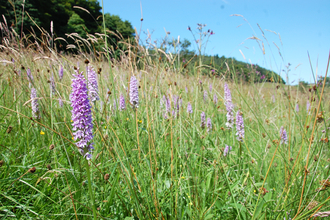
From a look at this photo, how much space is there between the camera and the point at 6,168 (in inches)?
54.8

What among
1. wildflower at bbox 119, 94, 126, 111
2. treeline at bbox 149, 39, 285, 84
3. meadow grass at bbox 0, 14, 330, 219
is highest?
treeline at bbox 149, 39, 285, 84

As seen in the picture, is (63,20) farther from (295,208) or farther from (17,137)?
(295,208)

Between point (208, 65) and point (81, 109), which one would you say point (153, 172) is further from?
point (208, 65)

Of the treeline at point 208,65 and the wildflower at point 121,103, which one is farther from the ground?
the treeline at point 208,65

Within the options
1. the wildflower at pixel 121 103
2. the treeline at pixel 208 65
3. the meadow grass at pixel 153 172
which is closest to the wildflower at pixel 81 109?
the meadow grass at pixel 153 172

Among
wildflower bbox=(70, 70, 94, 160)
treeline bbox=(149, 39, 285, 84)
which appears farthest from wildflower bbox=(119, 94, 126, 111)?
wildflower bbox=(70, 70, 94, 160)

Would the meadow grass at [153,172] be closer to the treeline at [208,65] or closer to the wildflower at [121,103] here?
the treeline at [208,65]

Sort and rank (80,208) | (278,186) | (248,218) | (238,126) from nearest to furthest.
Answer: (248,218), (80,208), (278,186), (238,126)

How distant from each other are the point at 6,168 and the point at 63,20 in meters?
32.9

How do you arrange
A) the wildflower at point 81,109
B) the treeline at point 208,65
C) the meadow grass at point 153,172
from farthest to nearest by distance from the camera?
the treeline at point 208,65 < the meadow grass at point 153,172 < the wildflower at point 81,109

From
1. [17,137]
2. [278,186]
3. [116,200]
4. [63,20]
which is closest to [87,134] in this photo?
[116,200]

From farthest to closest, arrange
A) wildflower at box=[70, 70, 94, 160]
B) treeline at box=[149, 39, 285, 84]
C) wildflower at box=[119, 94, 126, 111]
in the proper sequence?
wildflower at box=[119, 94, 126, 111] < treeline at box=[149, 39, 285, 84] < wildflower at box=[70, 70, 94, 160]

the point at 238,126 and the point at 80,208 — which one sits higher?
the point at 238,126

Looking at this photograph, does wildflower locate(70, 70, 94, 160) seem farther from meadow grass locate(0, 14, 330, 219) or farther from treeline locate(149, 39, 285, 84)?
treeline locate(149, 39, 285, 84)
